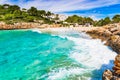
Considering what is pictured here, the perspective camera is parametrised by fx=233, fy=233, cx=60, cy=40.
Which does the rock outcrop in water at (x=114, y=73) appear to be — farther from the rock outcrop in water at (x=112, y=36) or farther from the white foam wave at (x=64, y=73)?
the rock outcrop in water at (x=112, y=36)

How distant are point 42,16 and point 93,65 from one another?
16256 centimetres

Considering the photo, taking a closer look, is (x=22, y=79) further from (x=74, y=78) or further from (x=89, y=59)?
(x=89, y=59)

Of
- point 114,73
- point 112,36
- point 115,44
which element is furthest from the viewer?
point 112,36

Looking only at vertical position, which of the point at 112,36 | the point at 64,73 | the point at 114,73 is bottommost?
the point at 64,73

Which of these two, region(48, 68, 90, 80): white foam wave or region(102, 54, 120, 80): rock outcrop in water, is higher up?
region(102, 54, 120, 80): rock outcrop in water

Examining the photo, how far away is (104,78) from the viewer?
2086 centimetres

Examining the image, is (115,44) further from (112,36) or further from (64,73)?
(64,73)

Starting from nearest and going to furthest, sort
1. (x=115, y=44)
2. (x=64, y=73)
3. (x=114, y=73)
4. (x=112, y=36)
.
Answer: (x=114, y=73), (x=64, y=73), (x=115, y=44), (x=112, y=36)

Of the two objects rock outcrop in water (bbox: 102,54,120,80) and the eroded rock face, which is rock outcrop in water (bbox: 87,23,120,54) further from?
rock outcrop in water (bbox: 102,54,120,80)

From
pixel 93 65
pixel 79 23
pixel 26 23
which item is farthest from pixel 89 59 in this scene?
pixel 79 23

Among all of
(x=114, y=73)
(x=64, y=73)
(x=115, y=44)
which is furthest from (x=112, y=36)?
(x=114, y=73)

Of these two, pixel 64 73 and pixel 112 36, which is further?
pixel 112 36

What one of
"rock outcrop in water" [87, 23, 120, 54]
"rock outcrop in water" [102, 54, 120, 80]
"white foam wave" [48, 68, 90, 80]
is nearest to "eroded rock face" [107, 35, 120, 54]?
"rock outcrop in water" [87, 23, 120, 54]

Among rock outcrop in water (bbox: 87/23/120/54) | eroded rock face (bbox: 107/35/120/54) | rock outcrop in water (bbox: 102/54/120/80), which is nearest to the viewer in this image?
rock outcrop in water (bbox: 102/54/120/80)
